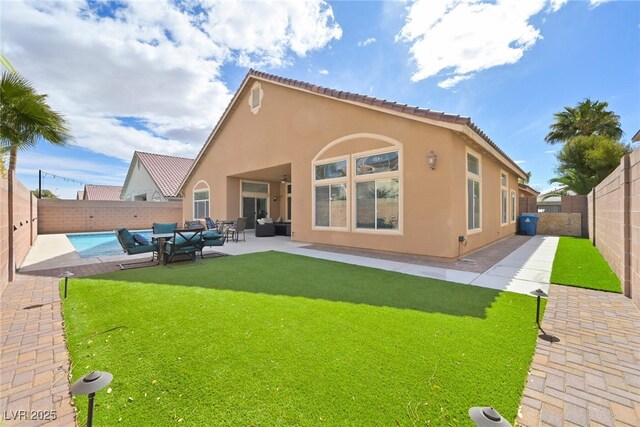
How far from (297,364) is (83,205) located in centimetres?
2624

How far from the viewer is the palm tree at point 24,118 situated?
9359 millimetres

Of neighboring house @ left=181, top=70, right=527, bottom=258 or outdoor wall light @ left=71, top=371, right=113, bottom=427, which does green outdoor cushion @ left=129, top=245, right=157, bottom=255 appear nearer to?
neighboring house @ left=181, top=70, right=527, bottom=258

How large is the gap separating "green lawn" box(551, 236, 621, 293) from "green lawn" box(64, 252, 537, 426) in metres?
2.20

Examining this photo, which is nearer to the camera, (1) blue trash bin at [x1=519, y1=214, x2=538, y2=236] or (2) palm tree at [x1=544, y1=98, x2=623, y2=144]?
(1) blue trash bin at [x1=519, y1=214, x2=538, y2=236]

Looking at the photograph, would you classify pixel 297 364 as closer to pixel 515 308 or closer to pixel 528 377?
pixel 528 377

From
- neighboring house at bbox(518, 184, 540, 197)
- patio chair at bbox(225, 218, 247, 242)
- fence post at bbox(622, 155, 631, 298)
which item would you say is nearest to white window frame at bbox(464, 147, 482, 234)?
fence post at bbox(622, 155, 631, 298)

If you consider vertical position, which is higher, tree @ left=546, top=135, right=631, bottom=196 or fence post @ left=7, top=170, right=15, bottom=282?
tree @ left=546, top=135, right=631, bottom=196

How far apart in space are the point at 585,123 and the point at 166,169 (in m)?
39.4

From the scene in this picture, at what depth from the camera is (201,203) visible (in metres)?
20.0

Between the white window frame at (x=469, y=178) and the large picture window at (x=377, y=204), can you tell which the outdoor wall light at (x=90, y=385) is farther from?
the white window frame at (x=469, y=178)

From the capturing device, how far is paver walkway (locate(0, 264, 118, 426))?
224 centimetres

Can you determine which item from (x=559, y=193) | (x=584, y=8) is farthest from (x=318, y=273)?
(x=559, y=193)

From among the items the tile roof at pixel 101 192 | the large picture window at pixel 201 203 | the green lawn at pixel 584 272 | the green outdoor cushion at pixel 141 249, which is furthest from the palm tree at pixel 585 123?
the tile roof at pixel 101 192

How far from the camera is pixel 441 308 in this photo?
451cm
